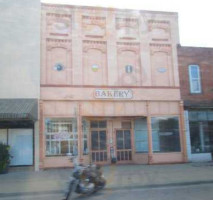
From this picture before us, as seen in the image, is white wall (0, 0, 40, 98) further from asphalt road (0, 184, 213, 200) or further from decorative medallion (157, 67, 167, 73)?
asphalt road (0, 184, 213, 200)

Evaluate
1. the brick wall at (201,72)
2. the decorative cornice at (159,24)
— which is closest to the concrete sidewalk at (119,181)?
the brick wall at (201,72)

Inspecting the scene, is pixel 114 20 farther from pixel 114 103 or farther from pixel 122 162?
pixel 122 162

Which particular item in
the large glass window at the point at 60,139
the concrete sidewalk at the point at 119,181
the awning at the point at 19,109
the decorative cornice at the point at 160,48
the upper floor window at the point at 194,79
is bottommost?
the concrete sidewalk at the point at 119,181

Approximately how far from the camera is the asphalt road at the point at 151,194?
29.4ft

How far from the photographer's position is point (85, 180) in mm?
9562

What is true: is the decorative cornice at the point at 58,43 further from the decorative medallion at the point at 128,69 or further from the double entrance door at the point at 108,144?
the double entrance door at the point at 108,144

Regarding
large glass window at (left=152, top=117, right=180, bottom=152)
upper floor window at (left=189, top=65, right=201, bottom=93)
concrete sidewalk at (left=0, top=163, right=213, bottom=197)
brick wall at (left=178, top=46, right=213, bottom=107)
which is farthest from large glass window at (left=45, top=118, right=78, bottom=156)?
upper floor window at (left=189, top=65, right=201, bottom=93)

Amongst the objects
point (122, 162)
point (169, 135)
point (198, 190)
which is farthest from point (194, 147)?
point (198, 190)

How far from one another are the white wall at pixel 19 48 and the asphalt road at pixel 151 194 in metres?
8.48

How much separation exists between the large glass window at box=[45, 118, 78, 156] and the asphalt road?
7.03 meters

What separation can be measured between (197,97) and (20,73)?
11600 millimetres

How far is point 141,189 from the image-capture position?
10.6m

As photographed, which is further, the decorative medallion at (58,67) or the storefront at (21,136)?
the decorative medallion at (58,67)

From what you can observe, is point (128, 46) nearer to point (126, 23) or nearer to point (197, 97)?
point (126, 23)
